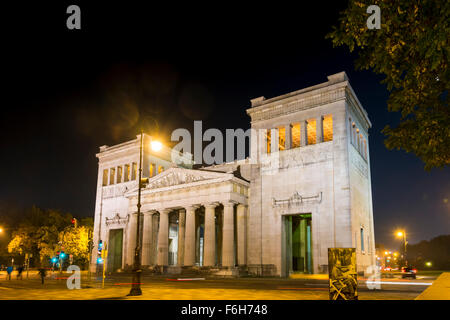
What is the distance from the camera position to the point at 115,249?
65.9m

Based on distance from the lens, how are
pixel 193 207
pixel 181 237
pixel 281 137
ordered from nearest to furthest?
1. pixel 193 207
2. pixel 181 237
3. pixel 281 137

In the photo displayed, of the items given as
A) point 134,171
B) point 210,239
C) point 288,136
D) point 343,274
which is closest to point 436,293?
point 343,274

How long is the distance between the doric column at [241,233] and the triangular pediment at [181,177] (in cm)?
533

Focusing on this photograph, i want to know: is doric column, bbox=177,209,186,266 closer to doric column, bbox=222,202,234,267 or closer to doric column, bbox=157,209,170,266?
doric column, bbox=157,209,170,266

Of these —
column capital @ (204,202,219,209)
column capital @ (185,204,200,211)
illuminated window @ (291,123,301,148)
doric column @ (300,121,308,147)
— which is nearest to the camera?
doric column @ (300,121,308,147)

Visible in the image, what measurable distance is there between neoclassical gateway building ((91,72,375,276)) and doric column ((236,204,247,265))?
4.8 inches

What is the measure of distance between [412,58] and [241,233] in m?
35.9

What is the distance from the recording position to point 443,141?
577 inches

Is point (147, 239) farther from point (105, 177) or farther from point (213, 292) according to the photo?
point (213, 292)

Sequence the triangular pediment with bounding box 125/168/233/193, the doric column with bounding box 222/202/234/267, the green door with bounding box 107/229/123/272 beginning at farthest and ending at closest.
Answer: the green door with bounding box 107/229/123/272, the triangular pediment with bounding box 125/168/233/193, the doric column with bounding box 222/202/234/267

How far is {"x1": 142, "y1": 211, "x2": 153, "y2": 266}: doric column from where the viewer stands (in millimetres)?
50963

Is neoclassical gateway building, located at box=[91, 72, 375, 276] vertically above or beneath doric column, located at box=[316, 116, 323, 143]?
beneath

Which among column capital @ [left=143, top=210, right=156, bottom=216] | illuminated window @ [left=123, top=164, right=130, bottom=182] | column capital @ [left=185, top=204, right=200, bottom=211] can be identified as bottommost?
column capital @ [left=143, top=210, right=156, bottom=216]

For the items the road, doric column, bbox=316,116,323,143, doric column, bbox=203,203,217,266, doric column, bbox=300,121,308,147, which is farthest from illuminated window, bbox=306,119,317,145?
the road
